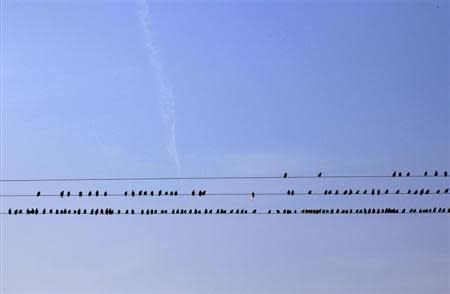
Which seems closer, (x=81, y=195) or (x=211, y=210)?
(x=81, y=195)

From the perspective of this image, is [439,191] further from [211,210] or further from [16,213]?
[16,213]

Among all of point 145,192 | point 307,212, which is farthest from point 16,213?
point 307,212

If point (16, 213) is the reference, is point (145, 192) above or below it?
above

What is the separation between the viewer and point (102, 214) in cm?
5769

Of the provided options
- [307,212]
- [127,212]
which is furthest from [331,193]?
[127,212]

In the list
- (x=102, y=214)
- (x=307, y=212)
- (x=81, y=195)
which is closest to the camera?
(x=81, y=195)

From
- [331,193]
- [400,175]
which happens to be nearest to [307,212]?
[331,193]

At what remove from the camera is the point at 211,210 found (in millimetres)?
59156

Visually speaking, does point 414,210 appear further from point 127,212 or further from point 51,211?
point 51,211

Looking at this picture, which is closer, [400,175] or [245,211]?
[400,175]

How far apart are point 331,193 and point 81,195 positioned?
73.6 ft

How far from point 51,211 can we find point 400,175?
90.4 feet

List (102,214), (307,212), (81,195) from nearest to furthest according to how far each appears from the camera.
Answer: (81,195)
(102,214)
(307,212)

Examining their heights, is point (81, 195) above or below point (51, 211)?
above
